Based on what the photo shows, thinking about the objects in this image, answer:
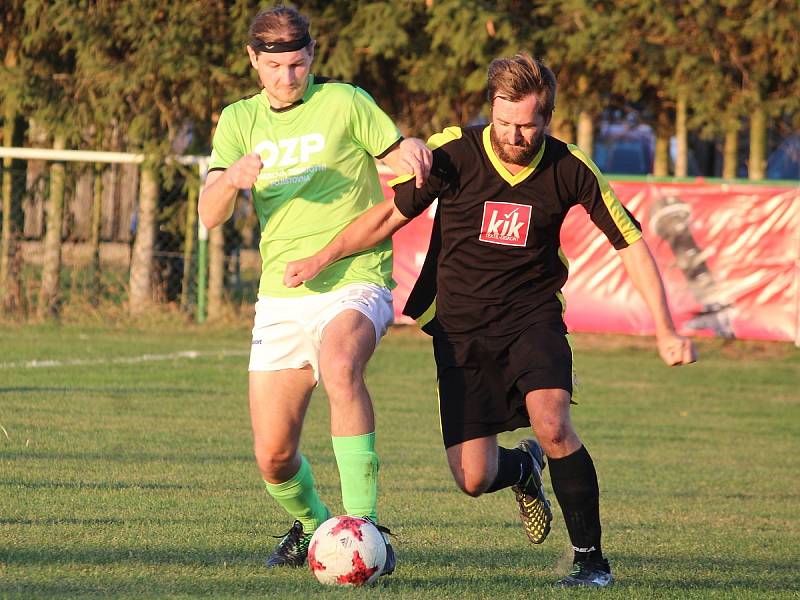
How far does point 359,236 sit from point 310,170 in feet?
1.19

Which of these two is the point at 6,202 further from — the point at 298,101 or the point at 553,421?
the point at 553,421

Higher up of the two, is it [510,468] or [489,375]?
[489,375]

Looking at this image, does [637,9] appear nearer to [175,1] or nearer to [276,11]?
[175,1]

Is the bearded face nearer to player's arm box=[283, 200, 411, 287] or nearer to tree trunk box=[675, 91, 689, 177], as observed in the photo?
player's arm box=[283, 200, 411, 287]

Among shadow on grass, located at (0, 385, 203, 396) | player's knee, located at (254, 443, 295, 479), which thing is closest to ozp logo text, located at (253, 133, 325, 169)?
player's knee, located at (254, 443, 295, 479)

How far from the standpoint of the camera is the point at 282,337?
5.62 meters

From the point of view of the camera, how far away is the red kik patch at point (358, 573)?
16.8 feet

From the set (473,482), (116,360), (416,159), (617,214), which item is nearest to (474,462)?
(473,482)

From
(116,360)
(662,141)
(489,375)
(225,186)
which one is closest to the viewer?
(225,186)

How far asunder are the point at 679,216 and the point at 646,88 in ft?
8.41

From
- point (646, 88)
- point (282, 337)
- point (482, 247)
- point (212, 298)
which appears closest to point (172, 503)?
point (282, 337)

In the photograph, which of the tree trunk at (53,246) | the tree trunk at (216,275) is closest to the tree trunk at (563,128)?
the tree trunk at (216,275)

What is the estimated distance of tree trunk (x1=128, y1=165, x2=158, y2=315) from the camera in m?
17.0

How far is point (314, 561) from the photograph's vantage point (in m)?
5.25
